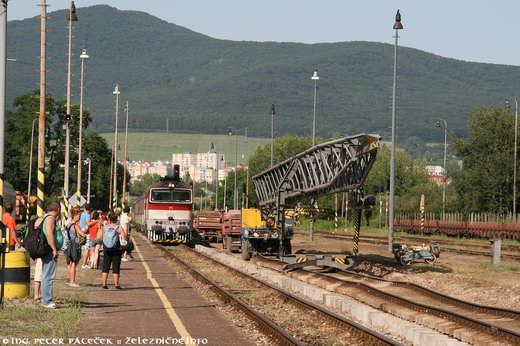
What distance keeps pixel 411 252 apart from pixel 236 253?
48.5 ft

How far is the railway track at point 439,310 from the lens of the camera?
18.8 metres

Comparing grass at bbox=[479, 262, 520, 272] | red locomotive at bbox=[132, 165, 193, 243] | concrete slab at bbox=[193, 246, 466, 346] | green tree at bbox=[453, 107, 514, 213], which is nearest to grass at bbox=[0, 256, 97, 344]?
concrete slab at bbox=[193, 246, 466, 346]

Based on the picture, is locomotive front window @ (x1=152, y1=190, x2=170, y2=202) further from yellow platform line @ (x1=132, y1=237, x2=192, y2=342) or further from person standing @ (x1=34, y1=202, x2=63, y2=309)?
person standing @ (x1=34, y1=202, x2=63, y2=309)

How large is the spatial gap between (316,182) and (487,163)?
55.4 m

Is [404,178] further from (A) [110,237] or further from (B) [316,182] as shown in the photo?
(A) [110,237]

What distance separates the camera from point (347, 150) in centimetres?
3672

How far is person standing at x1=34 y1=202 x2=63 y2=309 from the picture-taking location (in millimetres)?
20719

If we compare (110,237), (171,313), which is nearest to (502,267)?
(110,237)

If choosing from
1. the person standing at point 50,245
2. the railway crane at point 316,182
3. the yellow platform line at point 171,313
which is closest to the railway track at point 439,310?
the railway crane at point 316,182

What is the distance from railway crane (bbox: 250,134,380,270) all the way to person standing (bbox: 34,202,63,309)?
15238 millimetres

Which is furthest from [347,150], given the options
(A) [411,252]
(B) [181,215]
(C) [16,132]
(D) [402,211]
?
(C) [16,132]

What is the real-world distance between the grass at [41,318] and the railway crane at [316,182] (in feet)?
41.5

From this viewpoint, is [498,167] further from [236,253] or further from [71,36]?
[71,36]

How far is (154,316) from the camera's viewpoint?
21.1 m
